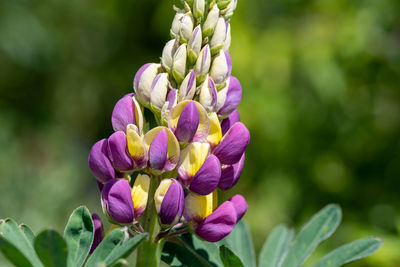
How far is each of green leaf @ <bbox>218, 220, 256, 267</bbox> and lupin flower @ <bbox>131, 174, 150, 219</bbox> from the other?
39cm

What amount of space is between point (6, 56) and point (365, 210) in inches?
133

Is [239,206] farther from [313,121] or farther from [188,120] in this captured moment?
[313,121]

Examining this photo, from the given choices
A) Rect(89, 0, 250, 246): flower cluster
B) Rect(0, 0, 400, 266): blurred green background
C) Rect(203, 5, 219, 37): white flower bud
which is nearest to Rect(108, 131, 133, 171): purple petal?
Rect(89, 0, 250, 246): flower cluster

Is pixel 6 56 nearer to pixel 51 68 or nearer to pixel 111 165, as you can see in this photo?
pixel 51 68

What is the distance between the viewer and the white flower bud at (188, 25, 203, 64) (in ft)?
3.92

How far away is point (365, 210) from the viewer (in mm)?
3090

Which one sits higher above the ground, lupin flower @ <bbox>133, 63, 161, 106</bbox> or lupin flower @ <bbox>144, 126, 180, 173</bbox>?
lupin flower @ <bbox>133, 63, 161, 106</bbox>

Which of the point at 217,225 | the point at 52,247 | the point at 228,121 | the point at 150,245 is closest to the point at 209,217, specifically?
the point at 217,225

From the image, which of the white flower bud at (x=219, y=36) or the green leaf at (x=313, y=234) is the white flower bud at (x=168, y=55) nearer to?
the white flower bud at (x=219, y=36)

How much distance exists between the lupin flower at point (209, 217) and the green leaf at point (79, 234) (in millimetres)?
215

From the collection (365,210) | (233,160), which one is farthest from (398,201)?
(233,160)

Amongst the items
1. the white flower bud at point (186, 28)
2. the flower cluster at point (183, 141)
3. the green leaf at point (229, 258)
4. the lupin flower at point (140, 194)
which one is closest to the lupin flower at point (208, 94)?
the flower cluster at point (183, 141)

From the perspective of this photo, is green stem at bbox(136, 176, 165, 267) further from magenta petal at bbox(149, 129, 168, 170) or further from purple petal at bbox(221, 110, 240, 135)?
purple petal at bbox(221, 110, 240, 135)

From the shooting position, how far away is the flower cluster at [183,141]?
1146 millimetres
